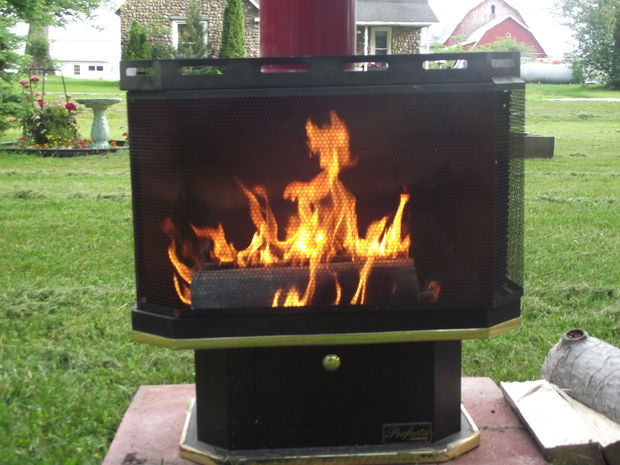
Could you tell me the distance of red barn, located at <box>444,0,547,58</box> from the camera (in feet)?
148

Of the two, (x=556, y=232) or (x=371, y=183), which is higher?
(x=371, y=183)

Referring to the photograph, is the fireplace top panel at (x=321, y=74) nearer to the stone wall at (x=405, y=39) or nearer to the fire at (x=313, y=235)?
the fire at (x=313, y=235)

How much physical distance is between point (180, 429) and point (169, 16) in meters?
25.7

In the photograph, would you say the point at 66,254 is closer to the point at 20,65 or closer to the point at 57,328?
the point at 57,328

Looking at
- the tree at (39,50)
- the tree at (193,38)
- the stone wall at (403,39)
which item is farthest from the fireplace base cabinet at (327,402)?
the tree at (39,50)

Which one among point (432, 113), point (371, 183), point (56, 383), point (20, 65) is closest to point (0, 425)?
point (56, 383)

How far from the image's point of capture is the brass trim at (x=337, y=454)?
8.53 ft

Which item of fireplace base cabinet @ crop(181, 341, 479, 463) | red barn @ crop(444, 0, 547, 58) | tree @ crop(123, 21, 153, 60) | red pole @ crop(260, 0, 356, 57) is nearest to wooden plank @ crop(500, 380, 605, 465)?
fireplace base cabinet @ crop(181, 341, 479, 463)

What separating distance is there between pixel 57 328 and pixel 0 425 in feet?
3.66

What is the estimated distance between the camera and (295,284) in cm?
247

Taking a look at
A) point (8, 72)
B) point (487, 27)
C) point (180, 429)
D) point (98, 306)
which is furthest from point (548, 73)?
point (180, 429)

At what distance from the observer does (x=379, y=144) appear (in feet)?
8.00

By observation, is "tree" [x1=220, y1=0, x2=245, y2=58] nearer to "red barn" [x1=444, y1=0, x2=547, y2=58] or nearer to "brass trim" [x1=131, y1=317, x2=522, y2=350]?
"red barn" [x1=444, y1=0, x2=547, y2=58]

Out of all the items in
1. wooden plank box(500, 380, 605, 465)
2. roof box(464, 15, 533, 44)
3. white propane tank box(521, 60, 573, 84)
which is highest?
roof box(464, 15, 533, 44)
